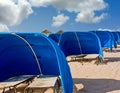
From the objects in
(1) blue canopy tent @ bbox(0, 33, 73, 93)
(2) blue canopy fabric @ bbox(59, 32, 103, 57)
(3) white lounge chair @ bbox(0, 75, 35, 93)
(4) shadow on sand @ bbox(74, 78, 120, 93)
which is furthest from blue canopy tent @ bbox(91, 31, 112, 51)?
(3) white lounge chair @ bbox(0, 75, 35, 93)

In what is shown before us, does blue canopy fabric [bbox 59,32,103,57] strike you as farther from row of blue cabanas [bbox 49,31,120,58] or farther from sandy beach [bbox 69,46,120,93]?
sandy beach [bbox 69,46,120,93]

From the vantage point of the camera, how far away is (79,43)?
1906 cm

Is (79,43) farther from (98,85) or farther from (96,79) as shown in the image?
(98,85)

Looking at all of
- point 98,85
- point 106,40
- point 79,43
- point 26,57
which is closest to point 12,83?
point 26,57

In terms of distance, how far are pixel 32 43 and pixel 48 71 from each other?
128 centimetres

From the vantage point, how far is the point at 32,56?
11.2 m

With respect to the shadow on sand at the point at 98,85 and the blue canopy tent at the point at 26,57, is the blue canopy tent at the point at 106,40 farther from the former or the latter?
the blue canopy tent at the point at 26,57

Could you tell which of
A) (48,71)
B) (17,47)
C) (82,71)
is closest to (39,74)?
→ (48,71)

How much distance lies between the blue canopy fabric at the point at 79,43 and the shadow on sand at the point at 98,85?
622 cm

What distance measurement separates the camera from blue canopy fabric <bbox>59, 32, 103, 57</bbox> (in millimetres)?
18469

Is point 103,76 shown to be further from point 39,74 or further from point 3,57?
point 3,57

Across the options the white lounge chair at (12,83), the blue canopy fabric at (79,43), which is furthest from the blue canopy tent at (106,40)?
the white lounge chair at (12,83)

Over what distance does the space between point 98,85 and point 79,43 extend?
8031 mm

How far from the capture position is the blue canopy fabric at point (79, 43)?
18469 millimetres
